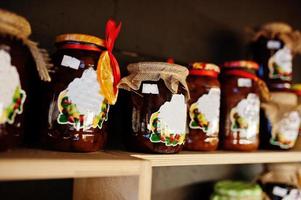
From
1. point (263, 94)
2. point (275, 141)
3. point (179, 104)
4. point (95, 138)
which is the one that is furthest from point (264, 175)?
point (95, 138)

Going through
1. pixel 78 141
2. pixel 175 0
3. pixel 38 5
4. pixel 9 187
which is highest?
pixel 175 0

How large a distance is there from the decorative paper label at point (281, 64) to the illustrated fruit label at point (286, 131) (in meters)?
0.12

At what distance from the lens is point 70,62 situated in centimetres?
64

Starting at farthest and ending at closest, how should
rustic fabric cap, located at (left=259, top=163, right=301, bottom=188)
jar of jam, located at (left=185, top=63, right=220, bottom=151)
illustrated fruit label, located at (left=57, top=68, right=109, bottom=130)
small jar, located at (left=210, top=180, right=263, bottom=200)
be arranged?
rustic fabric cap, located at (left=259, top=163, right=301, bottom=188)
small jar, located at (left=210, top=180, right=263, bottom=200)
jar of jam, located at (left=185, top=63, right=220, bottom=151)
illustrated fruit label, located at (left=57, top=68, right=109, bottom=130)

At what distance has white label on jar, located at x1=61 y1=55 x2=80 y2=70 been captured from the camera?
64 cm

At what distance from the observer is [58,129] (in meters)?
0.63

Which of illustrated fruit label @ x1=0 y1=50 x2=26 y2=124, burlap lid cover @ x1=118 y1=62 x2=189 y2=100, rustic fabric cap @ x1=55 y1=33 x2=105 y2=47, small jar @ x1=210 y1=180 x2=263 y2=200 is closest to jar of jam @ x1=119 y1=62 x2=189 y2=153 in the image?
burlap lid cover @ x1=118 y1=62 x2=189 y2=100

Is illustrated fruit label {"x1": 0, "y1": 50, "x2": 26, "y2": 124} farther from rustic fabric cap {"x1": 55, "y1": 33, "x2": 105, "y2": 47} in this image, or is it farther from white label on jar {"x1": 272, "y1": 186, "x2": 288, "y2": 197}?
white label on jar {"x1": 272, "y1": 186, "x2": 288, "y2": 197}

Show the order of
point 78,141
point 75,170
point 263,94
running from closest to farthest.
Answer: point 75,170 → point 78,141 → point 263,94

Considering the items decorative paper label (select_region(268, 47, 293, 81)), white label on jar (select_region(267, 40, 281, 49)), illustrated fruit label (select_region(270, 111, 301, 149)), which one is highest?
white label on jar (select_region(267, 40, 281, 49))

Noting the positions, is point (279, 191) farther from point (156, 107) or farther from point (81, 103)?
point (81, 103)

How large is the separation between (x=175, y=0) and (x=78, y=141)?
609 millimetres

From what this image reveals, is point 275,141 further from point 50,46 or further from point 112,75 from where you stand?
point 50,46

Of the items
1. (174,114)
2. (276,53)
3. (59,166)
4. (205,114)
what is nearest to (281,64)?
(276,53)
